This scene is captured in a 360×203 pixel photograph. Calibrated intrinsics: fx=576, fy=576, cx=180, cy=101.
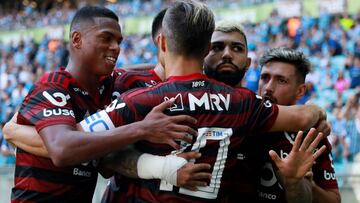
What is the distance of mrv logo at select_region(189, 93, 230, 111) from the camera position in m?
2.87

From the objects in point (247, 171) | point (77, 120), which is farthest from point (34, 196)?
point (247, 171)

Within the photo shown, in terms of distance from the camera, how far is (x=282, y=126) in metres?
3.06

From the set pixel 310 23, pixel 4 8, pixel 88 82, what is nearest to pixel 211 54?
pixel 88 82

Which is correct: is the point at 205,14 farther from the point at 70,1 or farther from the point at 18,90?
the point at 70,1

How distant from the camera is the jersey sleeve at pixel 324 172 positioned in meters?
3.56

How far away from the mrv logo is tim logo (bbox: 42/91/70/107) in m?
0.74

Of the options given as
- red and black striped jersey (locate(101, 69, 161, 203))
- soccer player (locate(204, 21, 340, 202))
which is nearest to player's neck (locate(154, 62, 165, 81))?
red and black striped jersey (locate(101, 69, 161, 203))

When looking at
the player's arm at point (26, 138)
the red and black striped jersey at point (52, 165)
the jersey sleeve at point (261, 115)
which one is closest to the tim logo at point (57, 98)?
the red and black striped jersey at point (52, 165)

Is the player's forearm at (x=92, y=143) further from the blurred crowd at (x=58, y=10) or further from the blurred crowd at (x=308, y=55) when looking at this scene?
the blurred crowd at (x=58, y=10)

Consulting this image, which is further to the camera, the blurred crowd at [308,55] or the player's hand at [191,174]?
the blurred crowd at [308,55]

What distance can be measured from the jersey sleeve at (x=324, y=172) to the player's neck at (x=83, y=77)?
1466 millimetres

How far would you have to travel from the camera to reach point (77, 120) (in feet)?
10.8

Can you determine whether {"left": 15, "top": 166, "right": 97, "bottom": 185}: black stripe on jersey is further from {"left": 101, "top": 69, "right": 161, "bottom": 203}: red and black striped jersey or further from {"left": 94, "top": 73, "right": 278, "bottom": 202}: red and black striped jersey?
{"left": 94, "top": 73, "right": 278, "bottom": 202}: red and black striped jersey

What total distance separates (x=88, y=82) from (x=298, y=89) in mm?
1443
